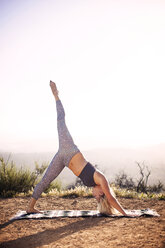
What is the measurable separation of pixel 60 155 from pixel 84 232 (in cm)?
128

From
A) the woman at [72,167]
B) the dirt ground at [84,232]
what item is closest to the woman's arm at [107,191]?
the woman at [72,167]

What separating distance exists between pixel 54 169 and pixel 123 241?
66.1 inches

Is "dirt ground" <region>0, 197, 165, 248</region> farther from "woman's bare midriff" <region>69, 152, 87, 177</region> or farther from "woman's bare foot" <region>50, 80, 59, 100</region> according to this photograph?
"woman's bare foot" <region>50, 80, 59, 100</region>

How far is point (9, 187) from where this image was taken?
6.05 m

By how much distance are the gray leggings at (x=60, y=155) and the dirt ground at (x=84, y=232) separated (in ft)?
1.89

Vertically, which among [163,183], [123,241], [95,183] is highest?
[95,183]

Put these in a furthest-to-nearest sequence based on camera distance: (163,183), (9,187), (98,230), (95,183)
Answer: (163,183) < (9,187) < (95,183) < (98,230)

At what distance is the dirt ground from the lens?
7.30 feet

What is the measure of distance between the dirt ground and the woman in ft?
1.24

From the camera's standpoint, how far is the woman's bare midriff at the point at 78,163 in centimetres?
331

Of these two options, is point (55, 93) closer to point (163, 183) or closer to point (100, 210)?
point (100, 210)

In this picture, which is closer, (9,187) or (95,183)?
(95,183)

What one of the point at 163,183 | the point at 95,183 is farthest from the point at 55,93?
the point at 163,183

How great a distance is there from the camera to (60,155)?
3.38 metres
